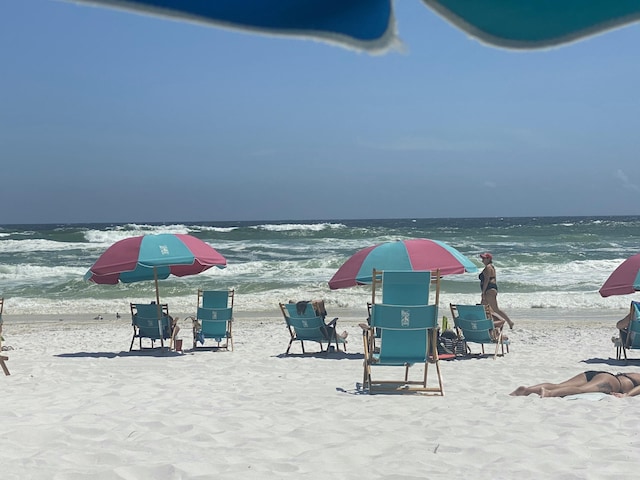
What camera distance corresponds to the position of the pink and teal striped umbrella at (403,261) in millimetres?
7711

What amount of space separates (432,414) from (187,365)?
360 cm

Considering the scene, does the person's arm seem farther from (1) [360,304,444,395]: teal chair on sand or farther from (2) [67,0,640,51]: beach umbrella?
(2) [67,0,640,51]: beach umbrella

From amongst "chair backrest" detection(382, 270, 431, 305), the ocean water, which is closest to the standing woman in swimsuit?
"chair backrest" detection(382, 270, 431, 305)

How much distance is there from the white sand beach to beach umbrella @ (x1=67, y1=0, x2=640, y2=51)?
2.67 metres

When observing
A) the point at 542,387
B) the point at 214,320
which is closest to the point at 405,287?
the point at 542,387

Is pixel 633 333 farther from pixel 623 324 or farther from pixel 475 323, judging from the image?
pixel 475 323

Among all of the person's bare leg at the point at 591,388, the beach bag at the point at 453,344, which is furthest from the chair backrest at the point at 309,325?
the person's bare leg at the point at 591,388

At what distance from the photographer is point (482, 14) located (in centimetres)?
132

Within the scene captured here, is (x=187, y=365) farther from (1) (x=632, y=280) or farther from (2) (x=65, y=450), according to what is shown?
(1) (x=632, y=280)

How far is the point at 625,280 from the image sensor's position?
788 cm

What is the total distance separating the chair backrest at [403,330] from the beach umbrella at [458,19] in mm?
4638

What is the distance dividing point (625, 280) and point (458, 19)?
7.28 metres

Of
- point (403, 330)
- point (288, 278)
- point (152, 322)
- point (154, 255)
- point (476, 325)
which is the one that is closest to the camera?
point (403, 330)

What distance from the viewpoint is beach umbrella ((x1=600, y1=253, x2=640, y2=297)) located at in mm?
7762
